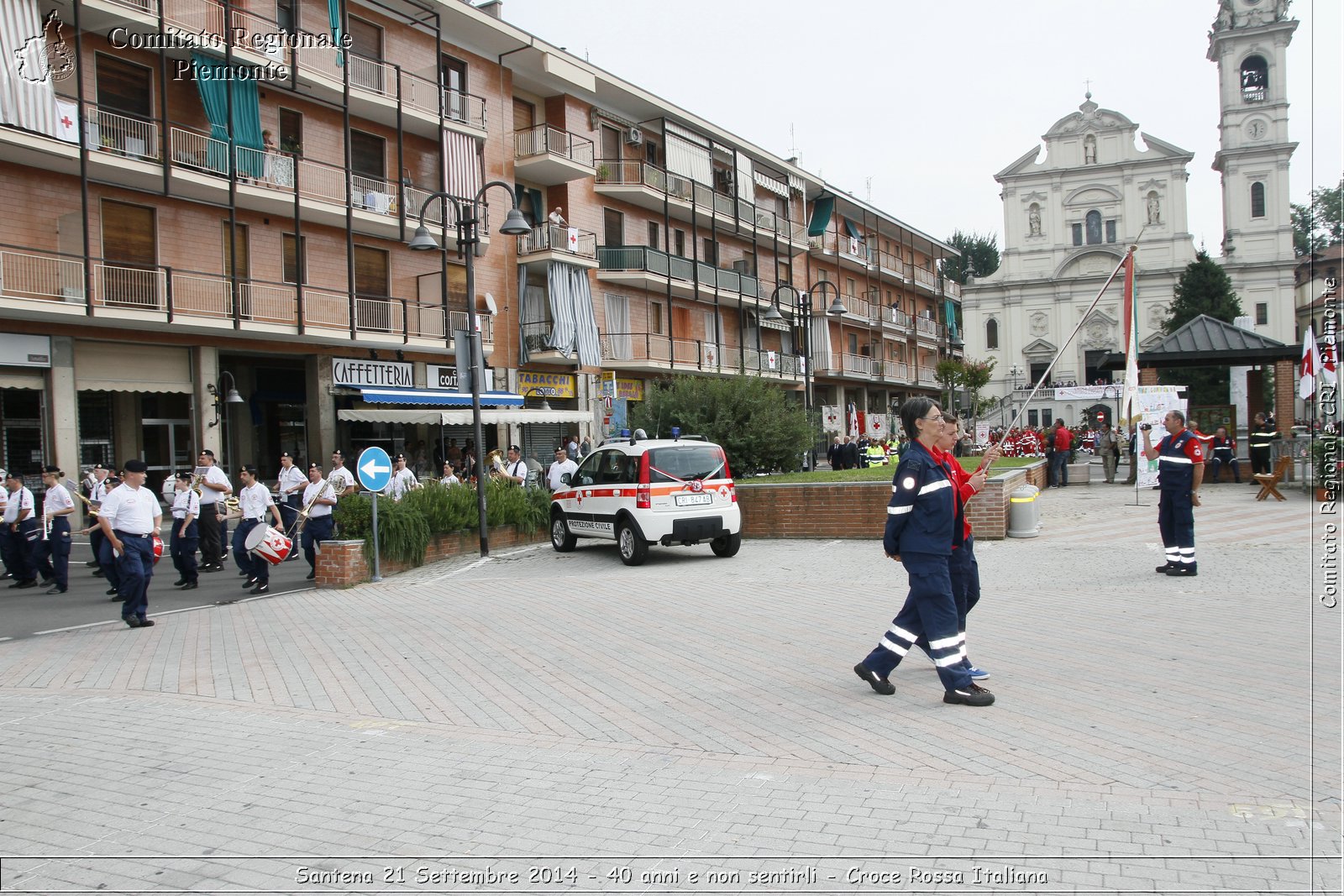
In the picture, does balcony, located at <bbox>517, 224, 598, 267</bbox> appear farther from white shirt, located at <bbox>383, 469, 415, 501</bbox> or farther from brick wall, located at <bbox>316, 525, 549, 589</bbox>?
brick wall, located at <bbox>316, 525, 549, 589</bbox>

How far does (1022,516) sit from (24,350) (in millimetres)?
19779

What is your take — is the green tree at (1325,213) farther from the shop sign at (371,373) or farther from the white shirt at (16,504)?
the shop sign at (371,373)

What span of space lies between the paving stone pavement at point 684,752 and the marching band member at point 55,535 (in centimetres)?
428

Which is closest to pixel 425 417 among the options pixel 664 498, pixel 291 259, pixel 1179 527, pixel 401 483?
pixel 291 259

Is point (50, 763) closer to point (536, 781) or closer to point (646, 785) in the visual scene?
point (536, 781)

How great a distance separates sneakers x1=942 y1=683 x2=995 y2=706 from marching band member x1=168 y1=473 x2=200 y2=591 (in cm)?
1119

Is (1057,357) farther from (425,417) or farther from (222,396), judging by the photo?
(222,396)

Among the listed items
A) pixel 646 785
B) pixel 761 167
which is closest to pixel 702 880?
pixel 646 785

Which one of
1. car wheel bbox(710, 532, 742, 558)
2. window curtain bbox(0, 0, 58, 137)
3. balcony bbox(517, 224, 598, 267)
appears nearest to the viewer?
car wheel bbox(710, 532, 742, 558)

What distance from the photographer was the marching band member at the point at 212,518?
1445 cm

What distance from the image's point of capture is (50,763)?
5434mm

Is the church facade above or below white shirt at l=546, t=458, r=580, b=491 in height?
above

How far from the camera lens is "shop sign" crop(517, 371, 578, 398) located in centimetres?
3241

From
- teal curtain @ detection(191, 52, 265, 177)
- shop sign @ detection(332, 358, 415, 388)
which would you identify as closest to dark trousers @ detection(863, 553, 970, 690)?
teal curtain @ detection(191, 52, 265, 177)
